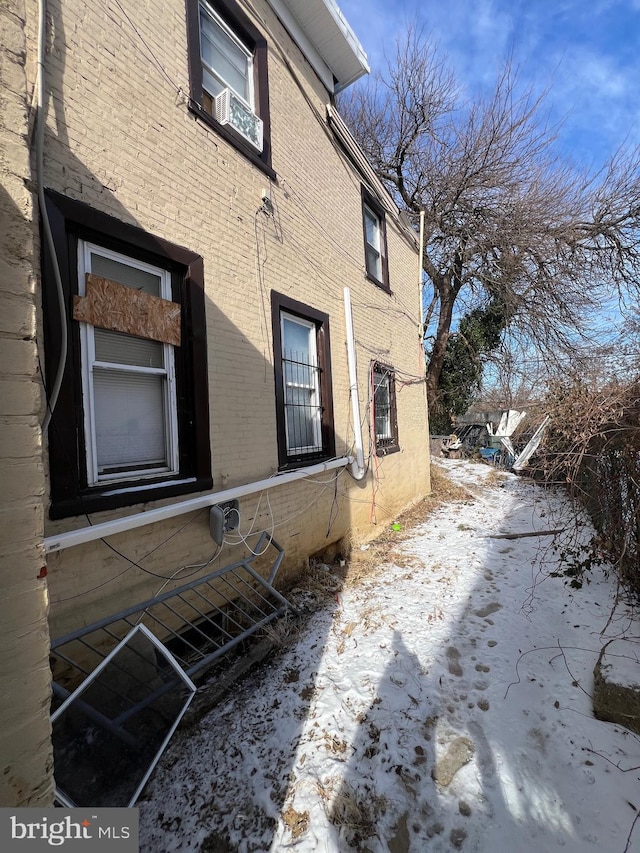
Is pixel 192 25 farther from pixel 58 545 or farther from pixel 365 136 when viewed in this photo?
pixel 365 136

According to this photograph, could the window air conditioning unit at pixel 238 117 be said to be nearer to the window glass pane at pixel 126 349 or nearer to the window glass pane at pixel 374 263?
the window glass pane at pixel 126 349

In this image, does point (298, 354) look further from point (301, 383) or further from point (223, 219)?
point (223, 219)

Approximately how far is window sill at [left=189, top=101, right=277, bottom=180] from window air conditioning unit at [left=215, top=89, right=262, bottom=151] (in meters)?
0.07

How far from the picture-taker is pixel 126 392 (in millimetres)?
3025

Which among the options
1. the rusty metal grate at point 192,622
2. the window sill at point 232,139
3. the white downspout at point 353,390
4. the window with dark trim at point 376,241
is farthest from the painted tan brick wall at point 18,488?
the window with dark trim at point 376,241

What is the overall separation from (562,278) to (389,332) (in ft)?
31.8

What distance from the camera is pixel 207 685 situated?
296cm

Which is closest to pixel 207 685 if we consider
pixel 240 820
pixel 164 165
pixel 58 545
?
pixel 240 820

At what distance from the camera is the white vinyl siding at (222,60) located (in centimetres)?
400

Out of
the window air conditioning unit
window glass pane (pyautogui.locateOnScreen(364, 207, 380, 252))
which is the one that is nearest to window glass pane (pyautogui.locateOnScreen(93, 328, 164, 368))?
the window air conditioning unit

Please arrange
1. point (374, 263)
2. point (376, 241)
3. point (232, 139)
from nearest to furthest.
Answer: point (232, 139)
point (374, 263)
point (376, 241)

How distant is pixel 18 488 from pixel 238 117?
4.41 m

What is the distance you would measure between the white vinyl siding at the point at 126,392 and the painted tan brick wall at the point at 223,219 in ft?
1.21

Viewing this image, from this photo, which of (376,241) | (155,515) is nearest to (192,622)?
(155,515)
